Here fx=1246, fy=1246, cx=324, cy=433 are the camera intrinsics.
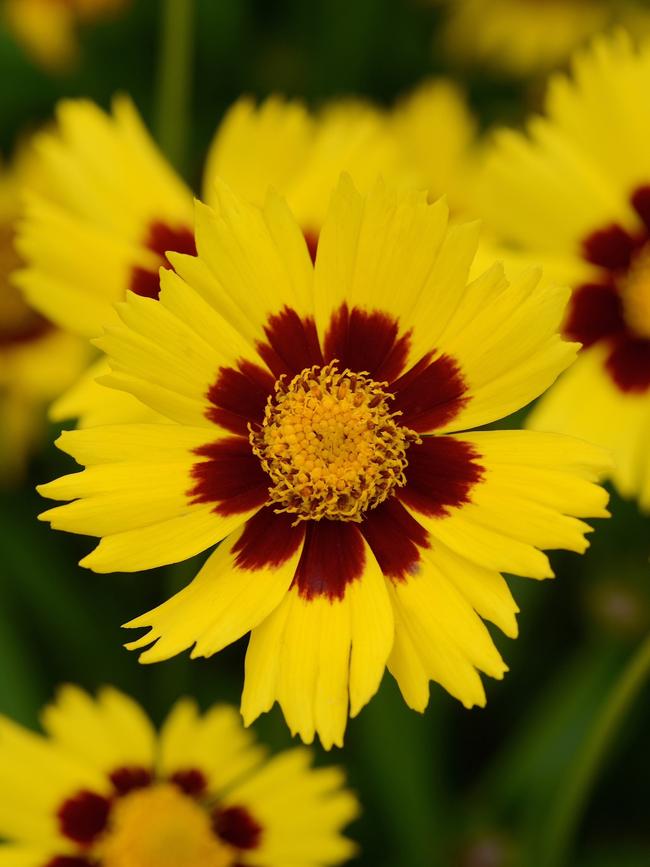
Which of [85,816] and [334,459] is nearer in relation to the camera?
[334,459]

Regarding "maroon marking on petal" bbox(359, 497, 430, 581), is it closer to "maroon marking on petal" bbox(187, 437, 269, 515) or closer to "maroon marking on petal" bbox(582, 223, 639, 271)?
"maroon marking on petal" bbox(187, 437, 269, 515)

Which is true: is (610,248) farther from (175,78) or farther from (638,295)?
(175,78)

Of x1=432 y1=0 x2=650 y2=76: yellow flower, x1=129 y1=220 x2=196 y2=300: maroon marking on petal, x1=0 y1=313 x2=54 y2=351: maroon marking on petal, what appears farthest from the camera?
x1=432 y1=0 x2=650 y2=76: yellow flower

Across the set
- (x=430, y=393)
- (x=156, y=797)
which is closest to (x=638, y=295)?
(x=430, y=393)

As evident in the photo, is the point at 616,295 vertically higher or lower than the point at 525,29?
lower

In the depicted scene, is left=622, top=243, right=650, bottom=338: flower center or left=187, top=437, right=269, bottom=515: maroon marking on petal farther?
left=622, top=243, right=650, bottom=338: flower center

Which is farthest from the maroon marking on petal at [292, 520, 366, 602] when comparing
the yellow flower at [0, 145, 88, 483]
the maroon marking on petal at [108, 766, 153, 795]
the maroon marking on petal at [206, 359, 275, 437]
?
the yellow flower at [0, 145, 88, 483]
